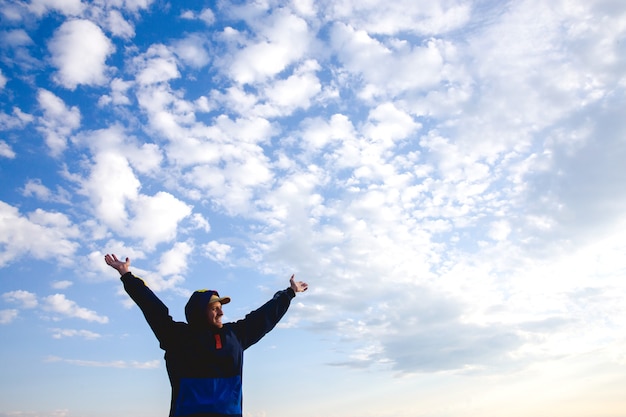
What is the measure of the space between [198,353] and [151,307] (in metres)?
1.15

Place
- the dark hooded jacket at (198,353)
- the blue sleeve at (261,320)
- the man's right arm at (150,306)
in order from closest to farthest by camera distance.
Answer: the dark hooded jacket at (198,353) < the man's right arm at (150,306) < the blue sleeve at (261,320)

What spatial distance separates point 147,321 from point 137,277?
0.84 m

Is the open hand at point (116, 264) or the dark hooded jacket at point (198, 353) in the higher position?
the open hand at point (116, 264)

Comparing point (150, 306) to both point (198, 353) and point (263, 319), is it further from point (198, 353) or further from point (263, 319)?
point (263, 319)

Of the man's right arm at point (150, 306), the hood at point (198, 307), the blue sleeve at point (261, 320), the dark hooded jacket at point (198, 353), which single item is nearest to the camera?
the dark hooded jacket at point (198, 353)

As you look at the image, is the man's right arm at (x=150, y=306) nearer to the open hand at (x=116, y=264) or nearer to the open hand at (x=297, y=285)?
the open hand at (x=116, y=264)

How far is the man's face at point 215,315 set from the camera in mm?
8172

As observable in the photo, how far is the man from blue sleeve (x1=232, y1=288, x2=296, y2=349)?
0.06 ft

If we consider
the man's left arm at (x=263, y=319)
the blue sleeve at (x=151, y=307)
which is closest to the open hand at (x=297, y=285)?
the man's left arm at (x=263, y=319)

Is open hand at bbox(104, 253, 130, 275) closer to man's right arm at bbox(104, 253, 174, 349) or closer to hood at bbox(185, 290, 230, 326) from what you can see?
man's right arm at bbox(104, 253, 174, 349)

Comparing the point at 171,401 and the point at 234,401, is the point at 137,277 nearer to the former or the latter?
the point at 171,401

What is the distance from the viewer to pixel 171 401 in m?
7.45

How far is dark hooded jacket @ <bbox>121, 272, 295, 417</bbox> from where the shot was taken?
7266mm

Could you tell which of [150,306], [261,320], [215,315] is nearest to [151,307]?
[150,306]
